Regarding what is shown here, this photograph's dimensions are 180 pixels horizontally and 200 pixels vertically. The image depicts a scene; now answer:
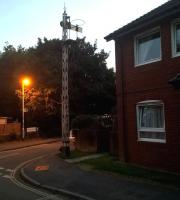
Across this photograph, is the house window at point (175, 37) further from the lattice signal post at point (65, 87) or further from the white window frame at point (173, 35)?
the lattice signal post at point (65, 87)

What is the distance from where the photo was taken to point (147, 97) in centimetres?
1479

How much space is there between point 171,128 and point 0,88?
86.8 ft

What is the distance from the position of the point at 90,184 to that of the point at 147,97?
4395 millimetres

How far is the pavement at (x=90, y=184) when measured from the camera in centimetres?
1041

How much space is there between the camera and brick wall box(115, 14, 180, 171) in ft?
44.6

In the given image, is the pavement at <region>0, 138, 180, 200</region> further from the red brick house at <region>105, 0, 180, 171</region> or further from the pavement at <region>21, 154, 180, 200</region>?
the red brick house at <region>105, 0, 180, 171</region>

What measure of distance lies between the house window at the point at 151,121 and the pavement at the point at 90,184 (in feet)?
7.70

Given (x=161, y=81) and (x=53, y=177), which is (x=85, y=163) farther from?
(x=161, y=81)

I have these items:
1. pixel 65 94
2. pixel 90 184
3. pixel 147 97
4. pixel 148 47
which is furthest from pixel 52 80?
pixel 90 184

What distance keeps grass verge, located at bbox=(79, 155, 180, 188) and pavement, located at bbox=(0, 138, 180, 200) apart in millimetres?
430

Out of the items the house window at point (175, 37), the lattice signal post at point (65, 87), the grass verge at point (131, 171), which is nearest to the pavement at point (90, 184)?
the grass verge at point (131, 171)

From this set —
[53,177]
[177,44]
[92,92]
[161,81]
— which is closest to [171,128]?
[161,81]

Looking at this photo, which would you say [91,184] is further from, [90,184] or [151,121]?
[151,121]

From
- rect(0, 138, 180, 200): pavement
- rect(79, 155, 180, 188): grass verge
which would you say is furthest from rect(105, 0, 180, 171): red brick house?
rect(0, 138, 180, 200): pavement
